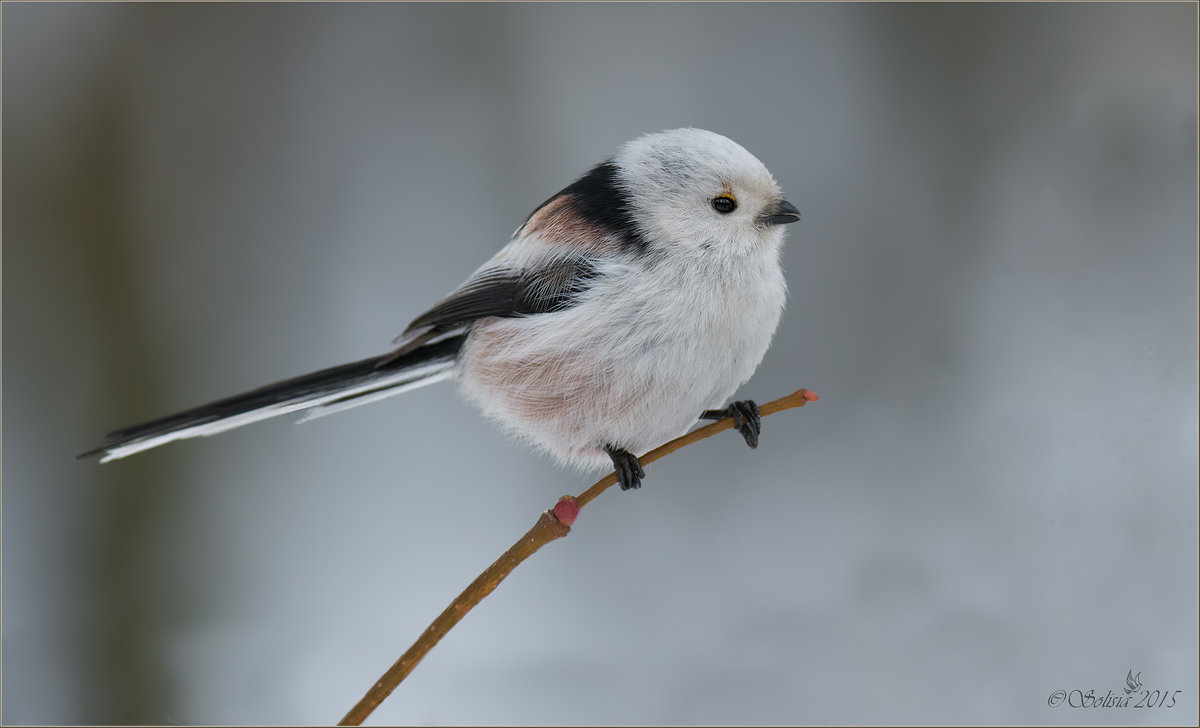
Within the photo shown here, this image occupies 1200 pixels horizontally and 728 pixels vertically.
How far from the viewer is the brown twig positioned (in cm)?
100

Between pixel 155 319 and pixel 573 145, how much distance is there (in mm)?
1234

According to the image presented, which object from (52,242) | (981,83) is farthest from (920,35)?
(52,242)

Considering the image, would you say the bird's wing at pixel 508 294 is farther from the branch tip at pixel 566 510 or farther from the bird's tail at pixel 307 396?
the branch tip at pixel 566 510

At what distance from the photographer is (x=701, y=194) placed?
1.24m

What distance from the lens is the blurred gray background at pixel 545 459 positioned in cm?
196

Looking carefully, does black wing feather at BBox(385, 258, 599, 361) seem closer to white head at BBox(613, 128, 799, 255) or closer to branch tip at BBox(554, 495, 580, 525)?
white head at BBox(613, 128, 799, 255)

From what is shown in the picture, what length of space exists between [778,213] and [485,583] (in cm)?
64

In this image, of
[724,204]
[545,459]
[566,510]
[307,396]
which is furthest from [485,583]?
[545,459]

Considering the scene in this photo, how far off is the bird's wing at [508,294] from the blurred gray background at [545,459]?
84 cm

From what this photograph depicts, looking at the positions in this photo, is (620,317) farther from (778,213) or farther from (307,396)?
(307,396)

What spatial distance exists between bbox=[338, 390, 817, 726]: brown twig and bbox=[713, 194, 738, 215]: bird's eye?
319mm

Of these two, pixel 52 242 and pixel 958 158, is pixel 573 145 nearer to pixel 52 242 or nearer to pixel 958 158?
pixel 958 158

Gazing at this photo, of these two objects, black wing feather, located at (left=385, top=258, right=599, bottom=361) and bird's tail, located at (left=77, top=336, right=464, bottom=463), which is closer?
bird's tail, located at (left=77, top=336, right=464, bottom=463)

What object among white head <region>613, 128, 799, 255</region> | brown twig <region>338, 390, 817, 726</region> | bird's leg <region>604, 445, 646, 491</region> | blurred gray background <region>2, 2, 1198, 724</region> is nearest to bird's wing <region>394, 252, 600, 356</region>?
white head <region>613, 128, 799, 255</region>
